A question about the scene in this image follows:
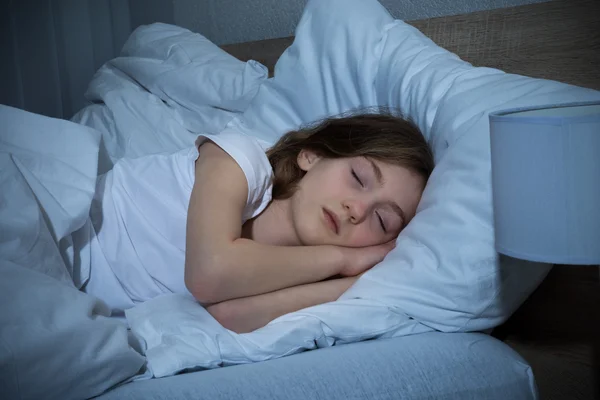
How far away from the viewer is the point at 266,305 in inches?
50.2

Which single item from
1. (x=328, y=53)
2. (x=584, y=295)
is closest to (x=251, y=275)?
(x=584, y=295)

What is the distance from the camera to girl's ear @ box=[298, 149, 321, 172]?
150 centimetres

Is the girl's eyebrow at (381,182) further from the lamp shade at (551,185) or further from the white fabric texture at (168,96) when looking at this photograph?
the white fabric texture at (168,96)

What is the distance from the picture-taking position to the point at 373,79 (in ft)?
5.52

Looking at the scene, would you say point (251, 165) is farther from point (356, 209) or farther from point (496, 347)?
point (496, 347)

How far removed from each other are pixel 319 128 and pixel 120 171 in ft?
1.48

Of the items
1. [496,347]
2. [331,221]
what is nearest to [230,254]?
[331,221]

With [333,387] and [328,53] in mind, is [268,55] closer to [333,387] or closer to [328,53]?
[328,53]

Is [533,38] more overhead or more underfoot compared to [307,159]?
more overhead

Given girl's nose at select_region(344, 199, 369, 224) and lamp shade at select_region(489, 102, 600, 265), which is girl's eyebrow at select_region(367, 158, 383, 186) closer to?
girl's nose at select_region(344, 199, 369, 224)

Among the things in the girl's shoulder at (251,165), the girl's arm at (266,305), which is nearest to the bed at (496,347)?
the girl's arm at (266,305)

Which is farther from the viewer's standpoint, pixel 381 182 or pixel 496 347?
pixel 381 182

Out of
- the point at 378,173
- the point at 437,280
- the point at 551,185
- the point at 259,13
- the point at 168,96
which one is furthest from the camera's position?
the point at 259,13

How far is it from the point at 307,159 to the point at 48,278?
2.04 ft
